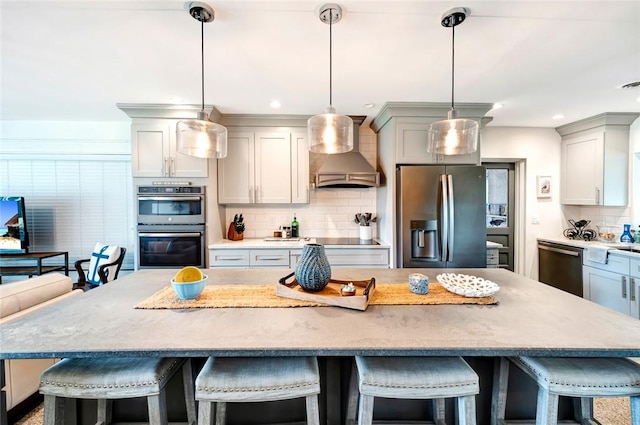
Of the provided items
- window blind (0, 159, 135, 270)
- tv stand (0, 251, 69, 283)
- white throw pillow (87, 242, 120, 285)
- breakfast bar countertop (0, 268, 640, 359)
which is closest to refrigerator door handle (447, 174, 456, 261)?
breakfast bar countertop (0, 268, 640, 359)

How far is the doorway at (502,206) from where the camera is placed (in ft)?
13.1

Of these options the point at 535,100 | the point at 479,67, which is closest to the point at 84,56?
the point at 479,67

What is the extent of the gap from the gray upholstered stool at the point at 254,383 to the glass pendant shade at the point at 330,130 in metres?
1.15

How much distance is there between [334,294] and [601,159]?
4.01 metres

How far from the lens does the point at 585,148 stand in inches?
141

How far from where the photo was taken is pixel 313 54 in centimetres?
201

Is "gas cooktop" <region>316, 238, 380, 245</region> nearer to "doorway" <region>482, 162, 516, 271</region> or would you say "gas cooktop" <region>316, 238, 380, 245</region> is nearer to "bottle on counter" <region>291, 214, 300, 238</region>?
"bottle on counter" <region>291, 214, 300, 238</region>

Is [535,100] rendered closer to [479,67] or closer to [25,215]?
[479,67]

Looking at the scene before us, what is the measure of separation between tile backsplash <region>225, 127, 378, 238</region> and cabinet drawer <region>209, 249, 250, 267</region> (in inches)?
26.1

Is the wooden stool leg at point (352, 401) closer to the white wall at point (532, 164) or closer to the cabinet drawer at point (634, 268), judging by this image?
the cabinet drawer at point (634, 268)

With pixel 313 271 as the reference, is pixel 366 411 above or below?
below

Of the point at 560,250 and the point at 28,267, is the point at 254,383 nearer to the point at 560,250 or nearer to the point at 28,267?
the point at 28,267

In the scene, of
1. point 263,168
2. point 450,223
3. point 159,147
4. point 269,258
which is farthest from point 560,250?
point 159,147

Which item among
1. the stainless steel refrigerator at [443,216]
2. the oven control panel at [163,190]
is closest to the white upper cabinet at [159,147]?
the oven control panel at [163,190]
